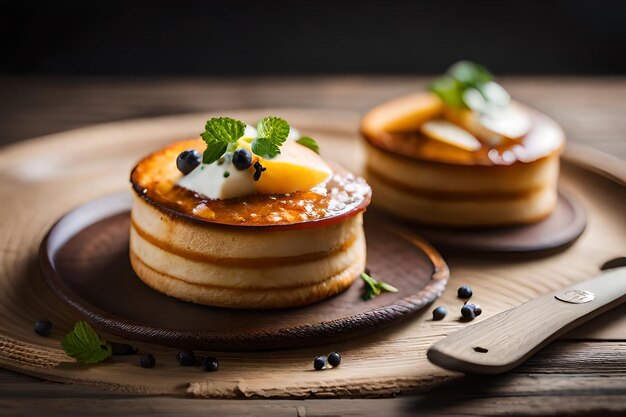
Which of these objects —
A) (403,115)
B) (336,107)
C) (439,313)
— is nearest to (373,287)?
(439,313)

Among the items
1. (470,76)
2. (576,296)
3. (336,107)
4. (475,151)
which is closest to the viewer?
(576,296)

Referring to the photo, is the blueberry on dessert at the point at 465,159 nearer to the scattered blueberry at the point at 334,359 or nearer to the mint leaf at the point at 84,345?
the scattered blueberry at the point at 334,359

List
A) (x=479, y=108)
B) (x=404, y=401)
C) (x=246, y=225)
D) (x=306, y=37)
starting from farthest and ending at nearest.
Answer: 1. (x=306, y=37)
2. (x=479, y=108)
3. (x=246, y=225)
4. (x=404, y=401)

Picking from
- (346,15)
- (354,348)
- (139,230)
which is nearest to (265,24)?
(346,15)

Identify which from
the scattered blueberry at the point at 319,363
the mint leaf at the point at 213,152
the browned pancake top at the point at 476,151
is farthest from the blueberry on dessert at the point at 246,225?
the browned pancake top at the point at 476,151

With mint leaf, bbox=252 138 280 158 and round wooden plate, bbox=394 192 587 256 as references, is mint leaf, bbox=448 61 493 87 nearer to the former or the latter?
round wooden plate, bbox=394 192 587 256

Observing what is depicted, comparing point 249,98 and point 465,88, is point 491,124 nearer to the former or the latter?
point 465,88
